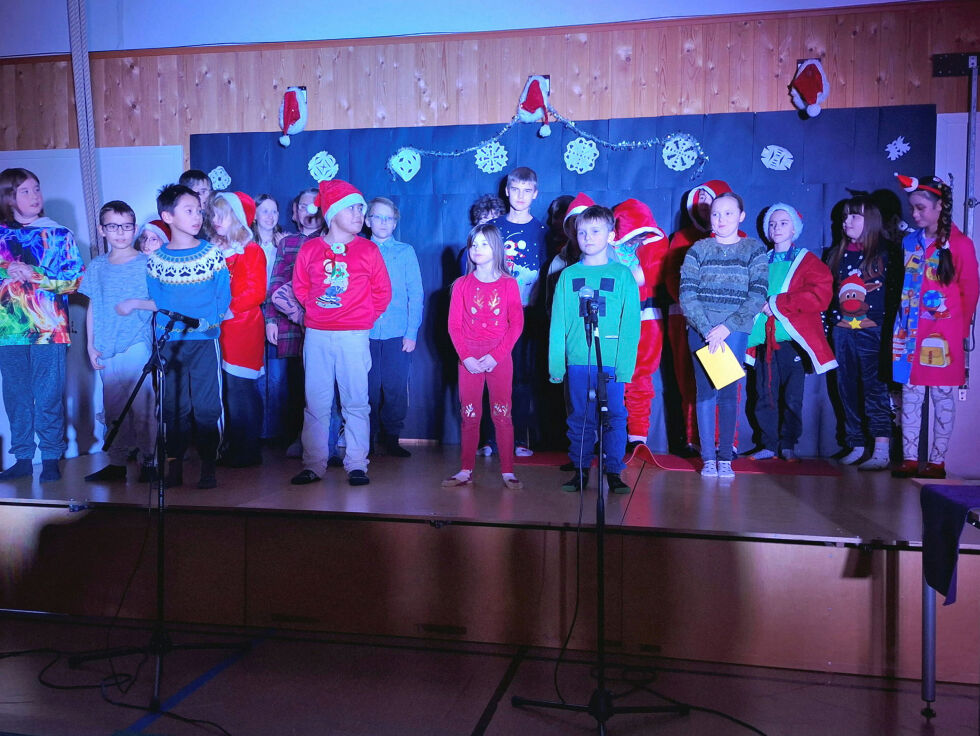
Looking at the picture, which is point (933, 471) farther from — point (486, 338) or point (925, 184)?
point (486, 338)

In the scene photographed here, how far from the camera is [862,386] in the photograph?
14.2ft

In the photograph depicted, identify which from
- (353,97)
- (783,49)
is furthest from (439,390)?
(783,49)

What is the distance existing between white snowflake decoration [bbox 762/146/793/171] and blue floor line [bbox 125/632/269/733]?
3795mm

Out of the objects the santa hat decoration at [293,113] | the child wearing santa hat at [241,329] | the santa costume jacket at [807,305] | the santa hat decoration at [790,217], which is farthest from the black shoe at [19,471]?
the santa hat decoration at [790,217]

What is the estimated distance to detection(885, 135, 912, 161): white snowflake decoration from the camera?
4.51 metres

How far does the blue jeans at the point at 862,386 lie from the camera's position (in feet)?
13.9

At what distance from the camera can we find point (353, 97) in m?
5.19

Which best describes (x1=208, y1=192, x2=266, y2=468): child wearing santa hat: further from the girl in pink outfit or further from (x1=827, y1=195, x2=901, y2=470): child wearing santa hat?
the girl in pink outfit

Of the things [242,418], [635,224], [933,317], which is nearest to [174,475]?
[242,418]

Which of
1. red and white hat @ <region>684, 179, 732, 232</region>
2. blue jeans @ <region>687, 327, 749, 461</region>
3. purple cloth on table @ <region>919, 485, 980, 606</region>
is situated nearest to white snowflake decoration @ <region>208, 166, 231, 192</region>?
red and white hat @ <region>684, 179, 732, 232</region>

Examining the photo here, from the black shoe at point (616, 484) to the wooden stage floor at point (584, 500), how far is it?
7cm

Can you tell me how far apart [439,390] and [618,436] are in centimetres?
182

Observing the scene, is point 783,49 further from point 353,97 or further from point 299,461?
point 299,461

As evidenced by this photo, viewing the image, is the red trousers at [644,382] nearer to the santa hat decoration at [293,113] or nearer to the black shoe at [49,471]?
the santa hat decoration at [293,113]
